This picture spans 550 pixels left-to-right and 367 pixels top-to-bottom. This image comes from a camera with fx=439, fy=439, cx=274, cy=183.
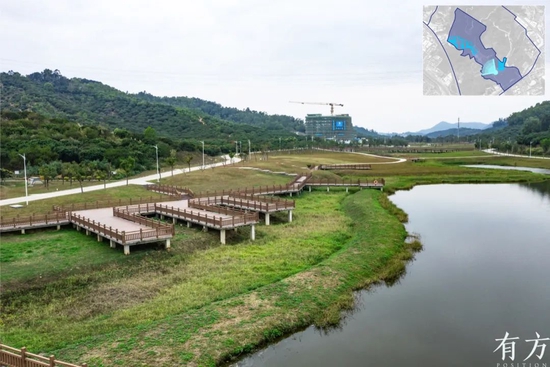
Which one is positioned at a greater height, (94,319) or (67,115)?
(67,115)

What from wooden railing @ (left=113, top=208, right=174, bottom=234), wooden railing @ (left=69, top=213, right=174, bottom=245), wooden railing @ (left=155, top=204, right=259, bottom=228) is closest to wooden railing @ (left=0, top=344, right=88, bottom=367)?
wooden railing @ (left=69, top=213, right=174, bottom=245)

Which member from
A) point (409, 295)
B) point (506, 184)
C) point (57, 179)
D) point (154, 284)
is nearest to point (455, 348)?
point (409, 295)

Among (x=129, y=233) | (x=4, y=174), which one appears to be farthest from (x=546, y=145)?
(x=4, y=174)

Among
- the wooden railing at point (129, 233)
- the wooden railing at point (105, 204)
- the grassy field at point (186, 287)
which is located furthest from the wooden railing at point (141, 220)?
the wooden railing at point (105, 204)

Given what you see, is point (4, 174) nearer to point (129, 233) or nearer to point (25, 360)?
point (129, 233)

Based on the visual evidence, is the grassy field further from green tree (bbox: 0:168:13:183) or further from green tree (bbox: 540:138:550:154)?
green tree (bbox: 540:138:550:154)

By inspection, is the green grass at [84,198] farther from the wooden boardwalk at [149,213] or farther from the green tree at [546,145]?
the green tree at [546,145]

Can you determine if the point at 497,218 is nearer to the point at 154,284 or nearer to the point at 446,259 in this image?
the point at 446,259

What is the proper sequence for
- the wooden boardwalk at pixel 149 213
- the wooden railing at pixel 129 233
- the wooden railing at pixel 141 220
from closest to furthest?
1. the wooden railing at pixel 129 233
2. the wooden boardwalk at pixel 149 213
3. the wooden railing at pixel 141 220
